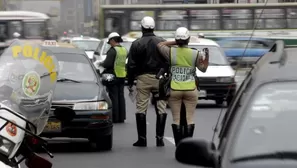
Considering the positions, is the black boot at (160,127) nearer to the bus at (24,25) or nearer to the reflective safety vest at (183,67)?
the reflective safety vest at (183,67)

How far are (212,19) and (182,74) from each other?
29.9m

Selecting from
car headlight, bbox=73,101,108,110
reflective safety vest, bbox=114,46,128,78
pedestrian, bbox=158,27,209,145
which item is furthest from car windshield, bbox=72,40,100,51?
pedestrian, bbox=158,27,209,145

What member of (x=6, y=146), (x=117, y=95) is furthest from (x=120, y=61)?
(x=6, y=146)

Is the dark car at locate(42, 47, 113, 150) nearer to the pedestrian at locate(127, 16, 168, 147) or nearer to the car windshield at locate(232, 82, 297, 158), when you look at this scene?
the pedestrian at locate(127, 16, 168, 147)

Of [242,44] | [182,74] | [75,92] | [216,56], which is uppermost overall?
[182,74]

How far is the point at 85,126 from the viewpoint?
1258 centimetres

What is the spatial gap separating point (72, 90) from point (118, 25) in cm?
2857

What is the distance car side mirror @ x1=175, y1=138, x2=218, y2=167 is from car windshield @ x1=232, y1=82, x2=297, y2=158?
0.22 m

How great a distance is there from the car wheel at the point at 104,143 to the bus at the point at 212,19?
1079 inches

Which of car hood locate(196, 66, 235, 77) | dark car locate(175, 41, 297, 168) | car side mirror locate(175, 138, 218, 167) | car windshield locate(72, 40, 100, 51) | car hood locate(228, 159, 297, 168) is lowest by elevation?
car windshield locate(72, 40, 100, 51)

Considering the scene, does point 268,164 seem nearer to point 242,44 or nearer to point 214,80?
point 214,80

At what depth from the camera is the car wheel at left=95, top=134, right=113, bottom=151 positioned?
1299 centimetres

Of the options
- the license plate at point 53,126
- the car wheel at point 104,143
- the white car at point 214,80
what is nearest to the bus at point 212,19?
the white car at point 214,80

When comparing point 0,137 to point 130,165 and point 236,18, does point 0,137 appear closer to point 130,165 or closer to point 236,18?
point 130,165
